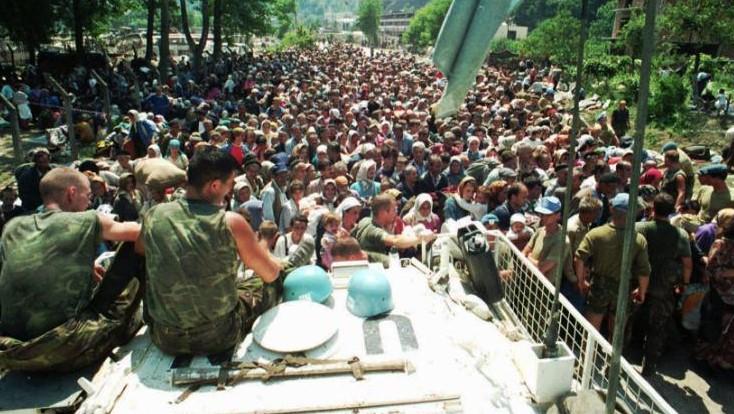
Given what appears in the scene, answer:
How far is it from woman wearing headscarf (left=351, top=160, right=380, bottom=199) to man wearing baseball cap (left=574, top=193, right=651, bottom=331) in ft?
12.1

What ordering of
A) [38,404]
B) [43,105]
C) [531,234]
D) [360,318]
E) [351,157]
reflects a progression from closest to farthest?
[38,404] < [360,318] < [531,234] < [351,157] < [43,105]

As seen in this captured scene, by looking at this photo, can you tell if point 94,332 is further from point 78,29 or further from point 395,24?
point 395,24

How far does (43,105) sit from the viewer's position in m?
19.7

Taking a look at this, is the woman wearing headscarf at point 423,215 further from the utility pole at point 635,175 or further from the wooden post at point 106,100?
the wooden post at point 106,100

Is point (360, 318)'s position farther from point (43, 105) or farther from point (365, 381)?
point (43, 105)

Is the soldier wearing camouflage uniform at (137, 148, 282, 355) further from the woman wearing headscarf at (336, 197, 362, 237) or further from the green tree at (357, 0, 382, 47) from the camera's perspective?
the green tree at (357, 0, 382, 47)

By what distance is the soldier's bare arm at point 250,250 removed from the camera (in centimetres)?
322

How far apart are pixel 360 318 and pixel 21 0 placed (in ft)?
109

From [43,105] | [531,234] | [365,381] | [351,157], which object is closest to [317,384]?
[365,381]

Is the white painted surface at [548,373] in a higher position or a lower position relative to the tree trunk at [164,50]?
lower

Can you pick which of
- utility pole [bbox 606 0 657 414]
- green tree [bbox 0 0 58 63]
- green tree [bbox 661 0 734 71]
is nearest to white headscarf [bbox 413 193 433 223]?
utility pole [bbox 606 0 657 414]

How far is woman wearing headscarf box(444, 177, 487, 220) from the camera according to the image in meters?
7.45

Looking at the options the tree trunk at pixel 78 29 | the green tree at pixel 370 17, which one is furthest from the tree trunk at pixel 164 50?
the green tree at pixel 370 17

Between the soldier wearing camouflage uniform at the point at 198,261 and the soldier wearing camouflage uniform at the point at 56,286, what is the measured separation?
0.30 m
